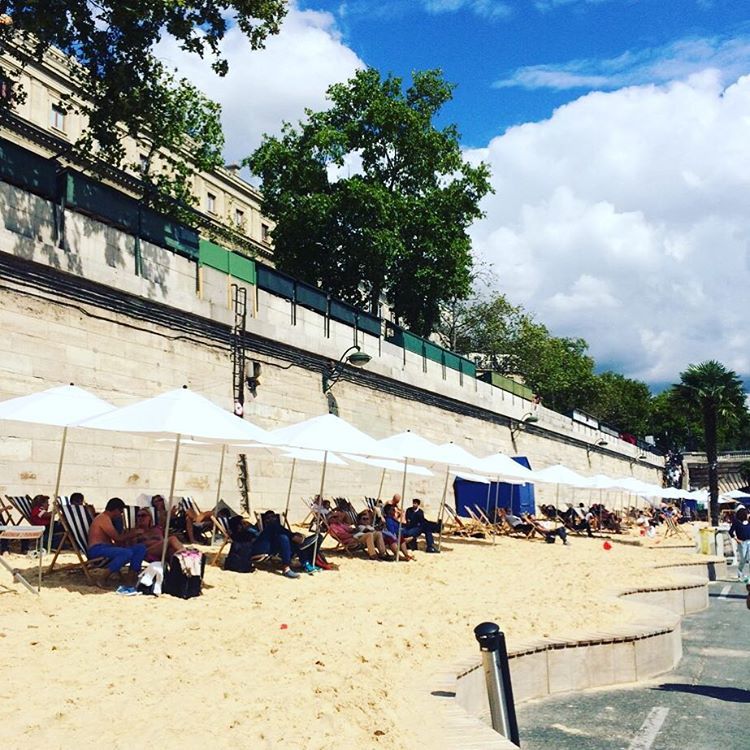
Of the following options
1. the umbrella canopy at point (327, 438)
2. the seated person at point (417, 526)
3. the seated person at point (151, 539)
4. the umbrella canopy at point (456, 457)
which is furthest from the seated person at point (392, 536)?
the seated person at point (151, 539)

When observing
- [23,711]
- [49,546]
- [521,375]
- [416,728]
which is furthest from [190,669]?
[521,375]

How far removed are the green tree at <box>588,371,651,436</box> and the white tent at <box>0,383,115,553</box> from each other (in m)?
67.6

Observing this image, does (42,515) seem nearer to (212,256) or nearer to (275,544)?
(275,544)

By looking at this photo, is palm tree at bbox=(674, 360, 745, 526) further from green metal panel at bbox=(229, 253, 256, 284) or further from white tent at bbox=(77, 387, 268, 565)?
white tent at bbox=(77, 387, 268, 565)

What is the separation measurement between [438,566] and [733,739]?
314 inches

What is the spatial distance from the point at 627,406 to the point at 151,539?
80.8m

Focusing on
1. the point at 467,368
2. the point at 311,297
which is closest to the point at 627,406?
the point at 467,368

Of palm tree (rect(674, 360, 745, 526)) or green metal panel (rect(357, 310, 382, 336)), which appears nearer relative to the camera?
green metal panel (rect(357, 310, 382, 336))

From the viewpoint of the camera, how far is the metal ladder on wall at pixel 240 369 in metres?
16.0

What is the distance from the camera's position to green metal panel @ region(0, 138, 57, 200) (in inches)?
463

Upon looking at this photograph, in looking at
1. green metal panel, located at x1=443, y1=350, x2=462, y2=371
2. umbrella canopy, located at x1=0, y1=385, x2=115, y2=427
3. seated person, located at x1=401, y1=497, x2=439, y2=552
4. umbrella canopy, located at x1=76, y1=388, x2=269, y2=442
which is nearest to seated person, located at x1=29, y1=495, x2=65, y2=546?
umbrella canopy, located at x1=0, y1=385, x2=115, y2=427

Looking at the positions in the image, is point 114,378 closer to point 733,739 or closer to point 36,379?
point 36,379

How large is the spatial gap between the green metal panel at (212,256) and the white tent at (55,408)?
21.4 ft

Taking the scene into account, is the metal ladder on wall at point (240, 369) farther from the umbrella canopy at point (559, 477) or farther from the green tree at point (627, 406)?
the green tree at point (627, 406)
